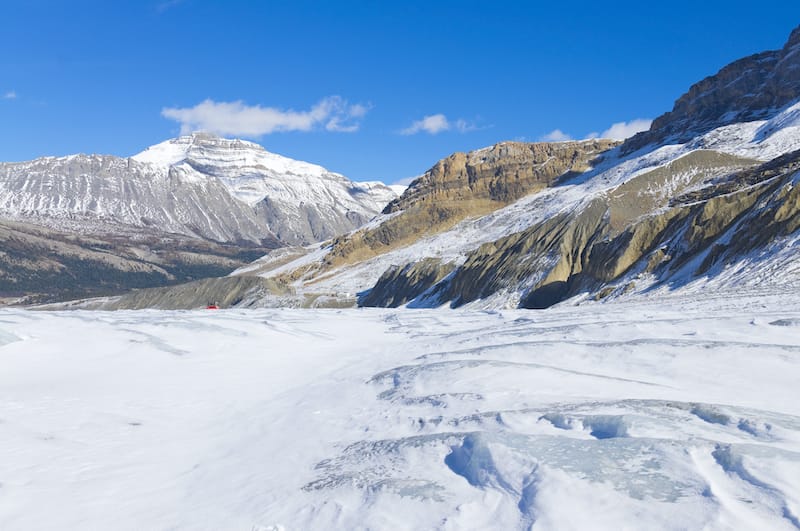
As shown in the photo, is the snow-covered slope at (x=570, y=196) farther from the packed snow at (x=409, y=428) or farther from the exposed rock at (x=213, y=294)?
the packed snow at (x=409, y=428)

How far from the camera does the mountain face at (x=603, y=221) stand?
105ft

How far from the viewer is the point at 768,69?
105m

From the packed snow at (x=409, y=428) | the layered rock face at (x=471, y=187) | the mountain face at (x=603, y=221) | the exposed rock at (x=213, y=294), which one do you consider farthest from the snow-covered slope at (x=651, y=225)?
the packed snow at (x=409, y=428)

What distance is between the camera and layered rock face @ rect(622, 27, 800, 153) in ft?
312

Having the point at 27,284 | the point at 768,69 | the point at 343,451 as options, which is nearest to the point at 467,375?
the point at 343,451

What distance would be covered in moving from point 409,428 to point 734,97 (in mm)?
116451

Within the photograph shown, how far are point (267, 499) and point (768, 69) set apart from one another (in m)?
123

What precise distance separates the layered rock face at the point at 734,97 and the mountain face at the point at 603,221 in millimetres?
273

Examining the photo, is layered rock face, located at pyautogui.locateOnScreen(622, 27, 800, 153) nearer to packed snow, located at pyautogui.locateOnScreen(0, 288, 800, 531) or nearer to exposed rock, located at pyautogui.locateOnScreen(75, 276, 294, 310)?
exposed rock, located at pyautogui.locateOnScreen(75, 276, 294, 310)

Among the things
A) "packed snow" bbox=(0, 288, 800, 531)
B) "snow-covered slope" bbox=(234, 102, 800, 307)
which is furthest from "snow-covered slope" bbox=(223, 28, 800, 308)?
"packed snow" bbox=(0, 288, 800, 531)

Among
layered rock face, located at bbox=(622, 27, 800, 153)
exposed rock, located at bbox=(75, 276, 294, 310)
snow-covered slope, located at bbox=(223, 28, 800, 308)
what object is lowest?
exposed rock, located at bbox=(75, 276, 294, 310)

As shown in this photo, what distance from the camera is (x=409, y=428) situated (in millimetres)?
7078

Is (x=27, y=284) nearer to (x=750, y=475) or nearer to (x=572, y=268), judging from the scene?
(x=572, y=268)

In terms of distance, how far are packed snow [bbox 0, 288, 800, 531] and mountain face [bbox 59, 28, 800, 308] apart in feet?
38.8
